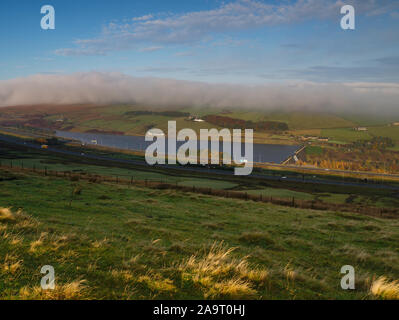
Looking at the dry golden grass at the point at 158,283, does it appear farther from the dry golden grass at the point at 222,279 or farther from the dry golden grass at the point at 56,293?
the dry golden grass at the point at 56,293

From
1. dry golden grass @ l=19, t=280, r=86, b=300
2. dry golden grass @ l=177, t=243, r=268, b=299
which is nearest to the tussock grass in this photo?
dry golden grass @ l=177, t=243, r=268, b=299

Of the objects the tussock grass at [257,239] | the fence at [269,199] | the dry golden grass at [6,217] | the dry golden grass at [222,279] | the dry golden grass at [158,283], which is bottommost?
the fence at [269,199]

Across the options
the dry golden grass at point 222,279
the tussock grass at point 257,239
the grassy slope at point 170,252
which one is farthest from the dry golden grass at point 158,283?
the tussock grass at point 257,239

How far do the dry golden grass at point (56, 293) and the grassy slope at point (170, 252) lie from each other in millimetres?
23

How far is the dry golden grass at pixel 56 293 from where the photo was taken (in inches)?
258

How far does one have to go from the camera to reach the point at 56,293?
665cm

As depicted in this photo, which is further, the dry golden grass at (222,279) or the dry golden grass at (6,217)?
the dry golden grass at (6,217)

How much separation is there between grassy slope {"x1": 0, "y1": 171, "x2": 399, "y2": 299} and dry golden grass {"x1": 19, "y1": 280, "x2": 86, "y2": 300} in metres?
0.02

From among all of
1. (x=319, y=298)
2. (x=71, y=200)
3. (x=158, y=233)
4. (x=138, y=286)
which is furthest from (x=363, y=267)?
(x=71, y=200)

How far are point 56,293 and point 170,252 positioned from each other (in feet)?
18.0

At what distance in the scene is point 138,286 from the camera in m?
7.65

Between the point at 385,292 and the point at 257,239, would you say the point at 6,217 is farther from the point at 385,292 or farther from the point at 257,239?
the point at 385,292
